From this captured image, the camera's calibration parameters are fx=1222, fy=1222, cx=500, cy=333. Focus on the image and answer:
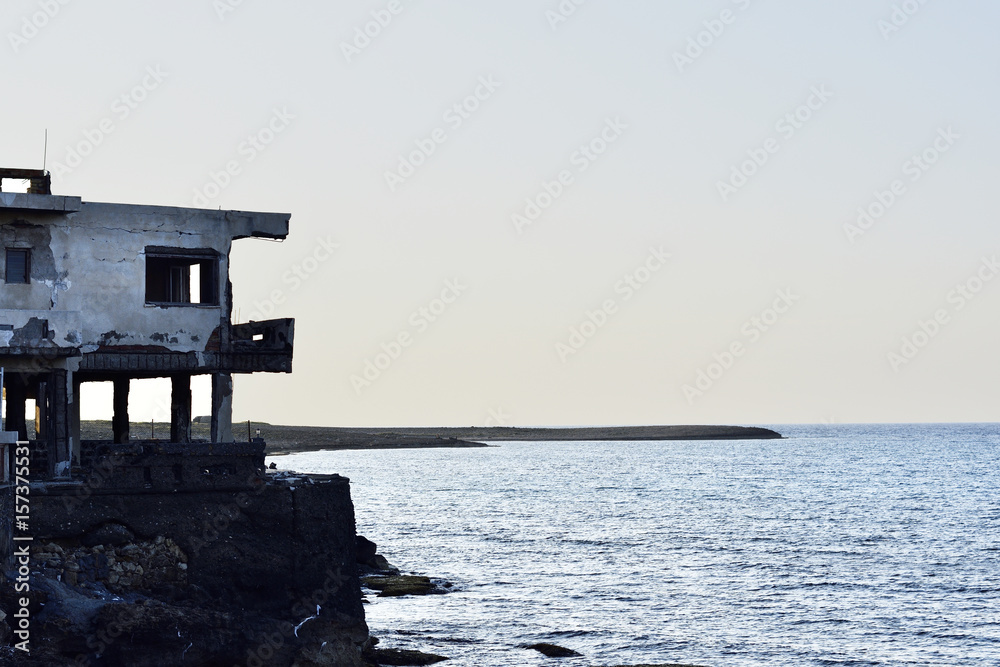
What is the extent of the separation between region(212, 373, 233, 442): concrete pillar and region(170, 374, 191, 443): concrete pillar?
359cm

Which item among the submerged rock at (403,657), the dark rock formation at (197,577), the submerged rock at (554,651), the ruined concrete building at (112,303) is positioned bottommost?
the submerged rock at (554,651)

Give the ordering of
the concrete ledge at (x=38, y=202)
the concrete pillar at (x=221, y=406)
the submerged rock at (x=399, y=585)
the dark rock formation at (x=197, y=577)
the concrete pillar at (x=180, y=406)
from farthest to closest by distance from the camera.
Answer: the submerged rock at (x=399, y=585)
the concrete pillar at (x=180, y=406)
the concrete pillar at (x=221, y=406)
the concrete ledge at (x=38, y=202)
the dark rock formation at (x=197, y=577)

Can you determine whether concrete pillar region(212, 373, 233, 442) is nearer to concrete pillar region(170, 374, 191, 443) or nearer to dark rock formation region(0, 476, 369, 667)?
dark rock formation region(0, 476, 369, 667)

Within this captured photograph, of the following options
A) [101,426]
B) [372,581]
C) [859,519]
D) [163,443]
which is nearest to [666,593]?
[372,581]

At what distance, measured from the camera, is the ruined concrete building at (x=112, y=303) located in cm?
2956

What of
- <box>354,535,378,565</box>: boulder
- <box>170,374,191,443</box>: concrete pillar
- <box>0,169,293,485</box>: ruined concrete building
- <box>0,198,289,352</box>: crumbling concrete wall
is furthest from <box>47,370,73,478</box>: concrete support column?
<box>354,535,378,565</box>: boulder

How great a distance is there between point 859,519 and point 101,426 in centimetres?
10498

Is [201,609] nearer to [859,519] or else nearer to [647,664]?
[647,664]

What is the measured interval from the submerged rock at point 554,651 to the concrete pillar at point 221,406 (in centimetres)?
1020

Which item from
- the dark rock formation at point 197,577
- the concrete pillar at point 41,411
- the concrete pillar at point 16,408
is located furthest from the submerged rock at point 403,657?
the concrete pillar at point 16,408

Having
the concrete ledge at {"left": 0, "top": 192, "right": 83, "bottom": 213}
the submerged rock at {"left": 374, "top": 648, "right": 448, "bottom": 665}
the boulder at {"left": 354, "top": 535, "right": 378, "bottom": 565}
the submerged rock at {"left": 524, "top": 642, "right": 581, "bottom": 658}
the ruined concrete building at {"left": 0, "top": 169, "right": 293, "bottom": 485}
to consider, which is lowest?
the submerged rock at {"left": 524, "top": 642, "right": 581, "bottom": 658}

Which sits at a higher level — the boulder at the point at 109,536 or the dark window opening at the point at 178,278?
the dark window opening at the point at 178,278

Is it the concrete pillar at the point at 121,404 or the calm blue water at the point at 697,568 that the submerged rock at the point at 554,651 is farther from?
the concrete pillar at the point at 121,404

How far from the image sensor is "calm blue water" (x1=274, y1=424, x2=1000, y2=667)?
34.6 m
